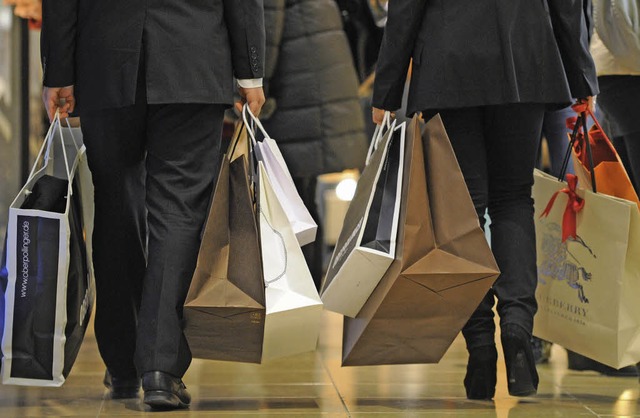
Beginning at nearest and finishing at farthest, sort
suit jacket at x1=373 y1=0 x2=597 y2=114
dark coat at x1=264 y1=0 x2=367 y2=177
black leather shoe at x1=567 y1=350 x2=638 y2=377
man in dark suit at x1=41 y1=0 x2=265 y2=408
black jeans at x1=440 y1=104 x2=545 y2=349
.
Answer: man in dark suit at x1=41 y1=0 x2=265 y2=408 < suit jacket at x1=373 y1=0 x2=597 y2=114 < black jeans at x1=440 y1=104 x2=545 y2=349 < black leather shoe at x1=567 y1=350 x2=638 y2=377 < dark coat at x1=264 y1=0 x2=367 y2=177

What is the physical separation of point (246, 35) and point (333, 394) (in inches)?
43.5

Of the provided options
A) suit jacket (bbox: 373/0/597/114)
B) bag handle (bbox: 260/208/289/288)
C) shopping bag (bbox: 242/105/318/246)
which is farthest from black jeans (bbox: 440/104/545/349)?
bag handle (bbox: 260/208/289/288)

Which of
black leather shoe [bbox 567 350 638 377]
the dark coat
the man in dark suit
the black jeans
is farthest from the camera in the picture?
the dark coat

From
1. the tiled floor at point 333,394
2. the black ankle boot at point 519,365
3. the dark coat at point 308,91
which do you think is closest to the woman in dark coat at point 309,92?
the dark coat at point 308,91

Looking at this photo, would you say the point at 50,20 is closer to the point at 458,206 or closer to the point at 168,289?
the point at 168,289

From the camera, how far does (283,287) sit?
3.07 metres

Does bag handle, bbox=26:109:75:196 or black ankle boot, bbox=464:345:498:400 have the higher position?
bag handle, bbox=26:109:75:196

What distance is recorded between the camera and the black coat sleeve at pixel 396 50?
10.9 feet

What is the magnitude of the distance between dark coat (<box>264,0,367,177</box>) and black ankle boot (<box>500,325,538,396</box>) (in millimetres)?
1472

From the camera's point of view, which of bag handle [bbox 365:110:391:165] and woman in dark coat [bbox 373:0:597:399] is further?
bag handle [bbox 365:110:391:165]

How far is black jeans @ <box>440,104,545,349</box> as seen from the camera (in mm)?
3383

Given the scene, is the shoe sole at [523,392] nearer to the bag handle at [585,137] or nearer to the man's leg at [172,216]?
the bag handle at [585,137]

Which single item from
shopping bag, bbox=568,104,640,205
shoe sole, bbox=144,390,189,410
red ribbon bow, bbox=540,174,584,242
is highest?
shopping bag, bbox=568,104,640,205

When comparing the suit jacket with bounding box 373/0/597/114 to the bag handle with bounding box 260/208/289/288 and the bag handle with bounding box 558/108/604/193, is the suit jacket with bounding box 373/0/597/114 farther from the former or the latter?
the bag handle with bounding box 260/208/289/288
